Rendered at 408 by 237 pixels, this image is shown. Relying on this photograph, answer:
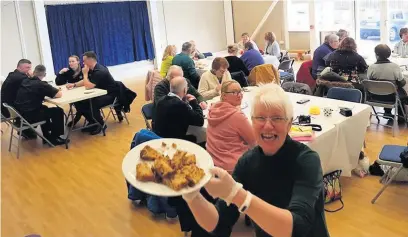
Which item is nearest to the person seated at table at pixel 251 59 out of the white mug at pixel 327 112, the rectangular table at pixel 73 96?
the rectangular table at pixel 73 96

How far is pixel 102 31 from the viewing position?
1077 centimetres

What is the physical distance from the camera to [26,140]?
6.59 m

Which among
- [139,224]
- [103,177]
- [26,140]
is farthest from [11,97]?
[139,224]

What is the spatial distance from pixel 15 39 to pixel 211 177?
9207 millimetres

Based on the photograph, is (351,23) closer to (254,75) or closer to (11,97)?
(254,75)

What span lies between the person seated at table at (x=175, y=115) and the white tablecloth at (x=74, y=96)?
221 cm

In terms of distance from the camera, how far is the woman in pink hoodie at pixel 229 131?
325 centimetres

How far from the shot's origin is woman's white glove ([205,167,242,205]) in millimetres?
1253

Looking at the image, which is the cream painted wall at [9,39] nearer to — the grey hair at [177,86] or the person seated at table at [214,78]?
the person seated at table at [214,78]

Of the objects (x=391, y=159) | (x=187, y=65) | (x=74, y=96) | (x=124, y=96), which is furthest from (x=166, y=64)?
(x=391, y=159)

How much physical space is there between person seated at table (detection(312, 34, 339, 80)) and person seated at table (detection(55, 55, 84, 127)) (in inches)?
141

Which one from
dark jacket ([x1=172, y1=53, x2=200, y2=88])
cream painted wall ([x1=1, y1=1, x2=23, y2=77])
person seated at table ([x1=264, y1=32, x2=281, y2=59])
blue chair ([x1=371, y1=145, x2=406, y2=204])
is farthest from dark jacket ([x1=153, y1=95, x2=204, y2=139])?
cream painted wall ([x1=1, y1=1, x2=23, y2=77])

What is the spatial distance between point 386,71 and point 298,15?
20.9ft

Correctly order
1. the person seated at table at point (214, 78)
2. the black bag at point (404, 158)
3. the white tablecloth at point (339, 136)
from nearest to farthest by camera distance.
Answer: the black bag at point (404, 158) → the white tablecloth at point (339, 136) → the person seated at table at point (214, 78)
